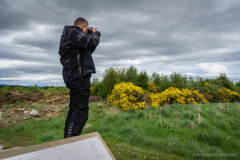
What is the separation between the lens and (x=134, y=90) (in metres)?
8.66

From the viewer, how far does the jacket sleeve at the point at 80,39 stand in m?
2.41

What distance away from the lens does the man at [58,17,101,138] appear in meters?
2.42

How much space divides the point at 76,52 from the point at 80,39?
24 cm

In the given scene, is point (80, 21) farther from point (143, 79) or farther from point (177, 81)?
point (177, 81)

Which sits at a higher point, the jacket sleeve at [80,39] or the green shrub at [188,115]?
the jacket sleeve at [80,39]

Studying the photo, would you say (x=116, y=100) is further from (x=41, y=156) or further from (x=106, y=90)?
(x=41, y=156)

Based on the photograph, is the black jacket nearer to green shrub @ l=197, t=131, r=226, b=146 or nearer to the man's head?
the man's head

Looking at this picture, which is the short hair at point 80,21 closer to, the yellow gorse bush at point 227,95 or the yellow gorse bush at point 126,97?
the yellow gorse bush at point 126,97

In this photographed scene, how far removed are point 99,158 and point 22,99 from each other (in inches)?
590

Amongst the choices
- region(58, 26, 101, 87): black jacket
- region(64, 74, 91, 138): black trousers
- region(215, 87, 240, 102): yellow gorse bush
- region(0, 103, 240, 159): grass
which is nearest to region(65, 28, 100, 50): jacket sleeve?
region(58, 26, 101, 87): black jacket

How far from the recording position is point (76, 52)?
2512 millimetres

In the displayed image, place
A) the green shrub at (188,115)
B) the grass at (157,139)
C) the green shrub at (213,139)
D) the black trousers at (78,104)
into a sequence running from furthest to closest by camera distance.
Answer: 1. the green shrub at (188,115)
2. the green shrub at (213,139)
3. the grass at (157,139)
4. the black trousers at (78,104)

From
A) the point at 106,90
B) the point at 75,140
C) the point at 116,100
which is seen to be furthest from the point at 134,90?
the point at 75,140

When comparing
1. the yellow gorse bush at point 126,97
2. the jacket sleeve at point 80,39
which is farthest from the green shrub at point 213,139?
the yellow gorse bush at point 126,97
